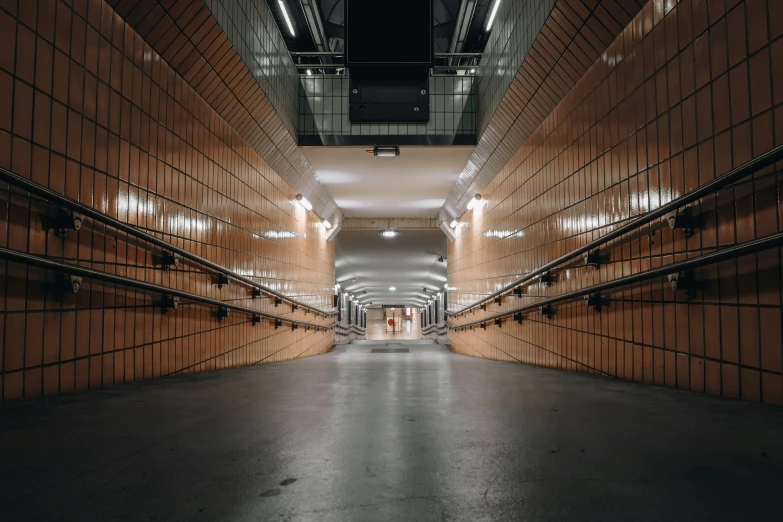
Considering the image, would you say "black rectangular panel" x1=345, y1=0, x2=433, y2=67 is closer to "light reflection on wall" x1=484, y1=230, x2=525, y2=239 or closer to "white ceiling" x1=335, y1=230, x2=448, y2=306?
"light reflection on wall" x1=484, y1=230, x2=525, y2=239

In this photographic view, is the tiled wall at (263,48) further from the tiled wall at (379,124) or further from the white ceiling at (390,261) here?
the white ceiling at (390,261)

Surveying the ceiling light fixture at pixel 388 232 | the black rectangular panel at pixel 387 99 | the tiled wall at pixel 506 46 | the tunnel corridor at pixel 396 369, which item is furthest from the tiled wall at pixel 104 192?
the ceiling light fixture at pixel 388 232

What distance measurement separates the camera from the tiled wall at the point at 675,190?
9.16 ft

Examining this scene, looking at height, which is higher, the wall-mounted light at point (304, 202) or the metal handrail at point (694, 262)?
the wall-mounted light at point (304, 202)

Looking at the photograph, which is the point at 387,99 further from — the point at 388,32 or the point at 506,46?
the point at 506,46

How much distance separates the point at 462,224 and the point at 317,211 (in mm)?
3399

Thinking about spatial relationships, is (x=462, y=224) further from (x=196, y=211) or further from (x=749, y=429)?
(x=749, y=429)

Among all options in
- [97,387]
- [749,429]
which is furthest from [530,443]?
[97,387]

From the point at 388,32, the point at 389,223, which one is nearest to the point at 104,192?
the point at 388,32

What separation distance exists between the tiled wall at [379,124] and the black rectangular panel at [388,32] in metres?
2.51

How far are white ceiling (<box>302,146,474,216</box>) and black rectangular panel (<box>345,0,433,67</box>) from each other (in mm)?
2828

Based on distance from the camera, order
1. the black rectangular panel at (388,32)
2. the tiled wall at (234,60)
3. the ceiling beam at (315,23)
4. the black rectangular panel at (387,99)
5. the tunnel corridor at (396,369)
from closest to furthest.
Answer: the tunnel corridor at (396,369) < the tiled wall at (234,60) < the black rectangular panel at (388,32) < the black rectangular panel at (387,99) < the ceiling beam at (315,23)

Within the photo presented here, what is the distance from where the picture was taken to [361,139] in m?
8.50

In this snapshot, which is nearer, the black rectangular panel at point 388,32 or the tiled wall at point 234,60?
the tiled wall at point 234,60
